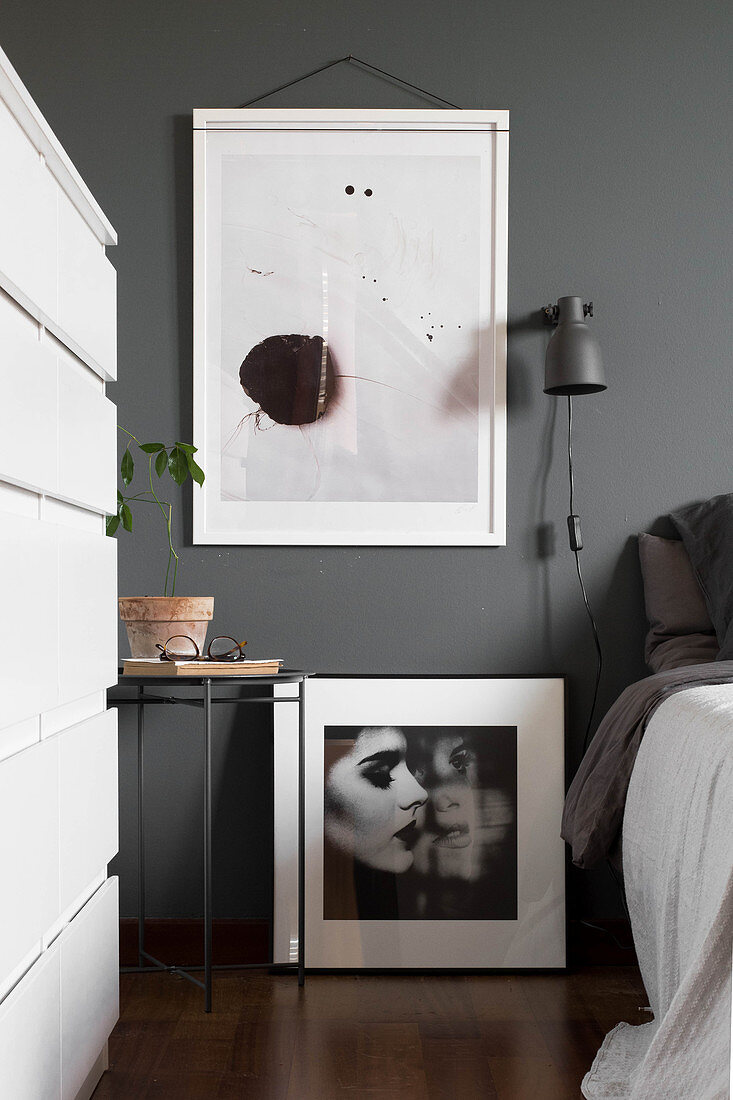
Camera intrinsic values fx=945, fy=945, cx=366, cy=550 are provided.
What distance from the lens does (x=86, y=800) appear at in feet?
5.03

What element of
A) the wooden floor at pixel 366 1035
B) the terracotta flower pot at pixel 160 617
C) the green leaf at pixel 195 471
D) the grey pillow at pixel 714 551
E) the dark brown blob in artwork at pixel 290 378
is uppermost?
the dark brown blob in artwork at pixel 290 378

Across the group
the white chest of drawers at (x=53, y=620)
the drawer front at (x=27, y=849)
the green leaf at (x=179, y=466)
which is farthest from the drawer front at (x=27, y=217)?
the green leaf at (x=179, y=466)

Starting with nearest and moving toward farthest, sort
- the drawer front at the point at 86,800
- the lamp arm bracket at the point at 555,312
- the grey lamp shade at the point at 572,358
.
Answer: the drawer front at the point at 86,800 → the grey lamp shade at the point at 572,358 → the lamp arm bracket at the point at 555,312

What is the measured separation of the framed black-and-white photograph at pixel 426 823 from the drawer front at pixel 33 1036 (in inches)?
36.7

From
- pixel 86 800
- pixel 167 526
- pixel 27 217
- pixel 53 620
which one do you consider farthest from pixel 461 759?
pixel 27 217

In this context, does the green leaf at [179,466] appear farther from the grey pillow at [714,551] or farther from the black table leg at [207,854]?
the grey pillow at [714,551]

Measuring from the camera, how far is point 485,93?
242 cm

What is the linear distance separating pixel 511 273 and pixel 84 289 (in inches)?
49.0

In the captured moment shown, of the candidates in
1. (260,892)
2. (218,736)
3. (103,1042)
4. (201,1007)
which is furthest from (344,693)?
(103,1042)

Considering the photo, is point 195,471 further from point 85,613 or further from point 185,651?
point 85,613

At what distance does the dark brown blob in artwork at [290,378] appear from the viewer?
240 centimetres

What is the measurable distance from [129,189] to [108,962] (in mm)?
1815

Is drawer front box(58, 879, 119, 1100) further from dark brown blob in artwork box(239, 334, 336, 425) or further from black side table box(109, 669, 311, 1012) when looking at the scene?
dark brown blob in artwork box(239, 334, 336, 425)

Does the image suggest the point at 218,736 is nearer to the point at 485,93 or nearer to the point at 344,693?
the point at 344,693
